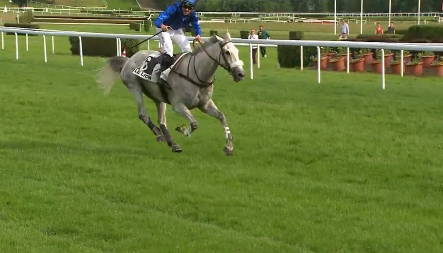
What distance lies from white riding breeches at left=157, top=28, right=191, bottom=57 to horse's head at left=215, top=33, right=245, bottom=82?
0.92 m

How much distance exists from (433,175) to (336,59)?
453 inches

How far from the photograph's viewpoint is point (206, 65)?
7355mm

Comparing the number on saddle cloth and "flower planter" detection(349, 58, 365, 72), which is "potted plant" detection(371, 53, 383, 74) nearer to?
"flower planter" detection(349, 58, 365, 72)

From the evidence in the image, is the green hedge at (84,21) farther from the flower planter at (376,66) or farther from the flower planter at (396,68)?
the flower planter at (396,68)

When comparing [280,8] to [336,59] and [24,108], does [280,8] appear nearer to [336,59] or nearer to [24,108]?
[336,59]

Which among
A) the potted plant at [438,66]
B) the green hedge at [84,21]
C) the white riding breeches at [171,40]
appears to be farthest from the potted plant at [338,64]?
the green hedge at [84,21]

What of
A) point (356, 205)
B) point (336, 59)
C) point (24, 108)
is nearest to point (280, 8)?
point (336, 59)

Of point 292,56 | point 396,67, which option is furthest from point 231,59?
point 292,56

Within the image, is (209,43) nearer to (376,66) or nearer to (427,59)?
(376,66)

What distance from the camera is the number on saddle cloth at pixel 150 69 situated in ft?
25.8

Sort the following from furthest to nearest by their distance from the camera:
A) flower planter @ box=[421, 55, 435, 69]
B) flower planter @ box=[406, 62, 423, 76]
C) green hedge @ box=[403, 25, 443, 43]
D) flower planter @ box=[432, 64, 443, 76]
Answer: green hedge @ box=[403, 25, 443, 43] → flower planter @ box=[421, 55, 435, 69] → flower planter @ box=[406, 62, 423, 76] → flower planter @ box=[432, 64, 443, 76]

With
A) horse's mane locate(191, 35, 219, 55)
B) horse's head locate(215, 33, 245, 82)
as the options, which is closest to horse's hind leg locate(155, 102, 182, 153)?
horse's mane locate(191, 35, 219, 55)

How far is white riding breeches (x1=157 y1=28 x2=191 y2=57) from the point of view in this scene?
315 inches

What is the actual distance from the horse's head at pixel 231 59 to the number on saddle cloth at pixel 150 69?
929 millimetres
